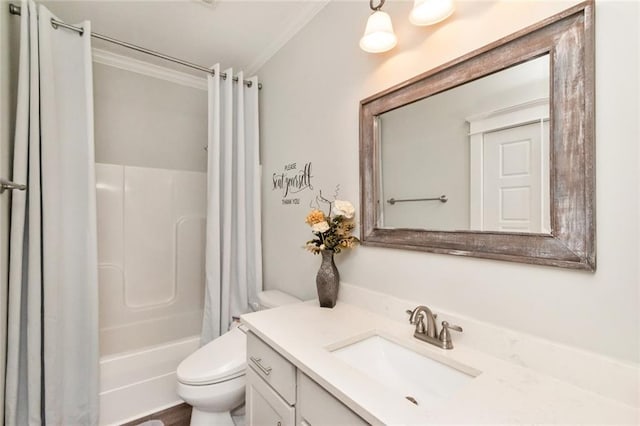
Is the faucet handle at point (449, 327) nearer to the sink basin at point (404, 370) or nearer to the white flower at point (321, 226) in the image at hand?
the sink basin at point (404, 370)

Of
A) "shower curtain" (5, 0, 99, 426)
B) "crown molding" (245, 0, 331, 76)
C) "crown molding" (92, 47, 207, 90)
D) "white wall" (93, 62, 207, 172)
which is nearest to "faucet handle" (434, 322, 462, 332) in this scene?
"crown molding" (245, 0, 331, 76)

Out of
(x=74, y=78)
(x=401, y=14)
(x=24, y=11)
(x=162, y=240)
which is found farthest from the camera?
(x=162, y=240)

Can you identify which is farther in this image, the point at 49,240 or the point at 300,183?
the point at 300,183

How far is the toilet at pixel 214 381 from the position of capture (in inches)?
53.9

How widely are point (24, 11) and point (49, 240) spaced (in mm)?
1144

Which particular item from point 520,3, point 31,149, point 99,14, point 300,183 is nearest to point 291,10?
point 300,183

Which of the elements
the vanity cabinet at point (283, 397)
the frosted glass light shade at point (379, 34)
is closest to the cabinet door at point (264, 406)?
the vanity cabinet at point (283, 397)

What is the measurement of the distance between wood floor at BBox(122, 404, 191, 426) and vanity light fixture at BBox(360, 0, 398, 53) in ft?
7.45

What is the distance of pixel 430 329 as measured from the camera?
1.02m

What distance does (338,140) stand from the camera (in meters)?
1.50

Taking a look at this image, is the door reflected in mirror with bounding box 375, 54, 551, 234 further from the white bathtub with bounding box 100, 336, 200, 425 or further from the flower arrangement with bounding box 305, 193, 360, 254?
the white bathtub with bounding box 100, 336, 200, 425

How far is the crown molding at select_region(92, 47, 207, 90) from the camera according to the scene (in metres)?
2.04

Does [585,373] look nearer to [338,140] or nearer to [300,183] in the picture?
[338,140]

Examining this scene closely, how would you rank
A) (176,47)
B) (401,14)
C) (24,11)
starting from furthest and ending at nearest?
(176,47) → (24,11) → (401,14)
